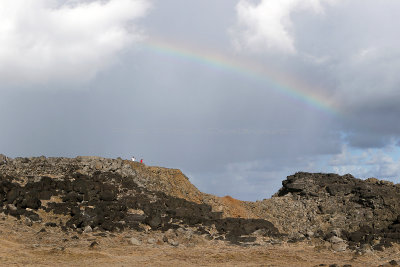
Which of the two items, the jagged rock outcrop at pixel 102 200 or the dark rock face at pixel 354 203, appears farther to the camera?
the dark rock face at pixel 354 203

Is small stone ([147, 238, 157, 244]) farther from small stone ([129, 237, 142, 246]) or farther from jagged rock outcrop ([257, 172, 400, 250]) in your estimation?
jagged rock outcrop ([257, 172, 400, 250])

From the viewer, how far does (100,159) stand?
41406 mm

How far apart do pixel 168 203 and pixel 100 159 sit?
10217mm

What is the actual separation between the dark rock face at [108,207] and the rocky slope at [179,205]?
0.24 feet

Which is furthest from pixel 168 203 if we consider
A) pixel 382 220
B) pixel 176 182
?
pixel 382 220

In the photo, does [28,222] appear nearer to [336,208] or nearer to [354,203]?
[336,208]

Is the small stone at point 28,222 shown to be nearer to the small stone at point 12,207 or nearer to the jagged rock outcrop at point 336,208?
the small stone at point 12,207

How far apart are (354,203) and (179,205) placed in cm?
2012

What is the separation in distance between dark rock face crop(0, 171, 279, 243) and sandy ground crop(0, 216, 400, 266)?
161cm

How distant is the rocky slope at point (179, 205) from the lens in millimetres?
30344

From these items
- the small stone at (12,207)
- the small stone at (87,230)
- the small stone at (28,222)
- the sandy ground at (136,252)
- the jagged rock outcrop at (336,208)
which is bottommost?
the sandy ground at (136,252)

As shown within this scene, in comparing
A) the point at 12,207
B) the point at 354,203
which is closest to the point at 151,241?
the point at 12,207

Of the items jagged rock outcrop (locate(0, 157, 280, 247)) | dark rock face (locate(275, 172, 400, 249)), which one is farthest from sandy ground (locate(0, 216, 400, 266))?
dark rock face (locate(275, 172, 400, 249))

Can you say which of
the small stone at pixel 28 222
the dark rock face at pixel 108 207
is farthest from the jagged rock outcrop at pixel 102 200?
the small stone at pixel 28 222
